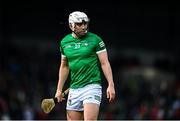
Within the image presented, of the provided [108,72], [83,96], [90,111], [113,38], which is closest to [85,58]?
[108,72]

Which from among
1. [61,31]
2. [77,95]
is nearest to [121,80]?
[61,31]

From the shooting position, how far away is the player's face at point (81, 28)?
33.1ft

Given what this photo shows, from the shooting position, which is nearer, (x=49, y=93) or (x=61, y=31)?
(x=49, y=93)

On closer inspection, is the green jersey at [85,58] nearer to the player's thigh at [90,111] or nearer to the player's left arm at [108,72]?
the player's left arm at [108,72]

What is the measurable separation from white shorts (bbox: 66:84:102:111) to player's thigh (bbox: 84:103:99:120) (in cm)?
5

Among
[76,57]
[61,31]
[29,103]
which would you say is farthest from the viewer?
[61,31]

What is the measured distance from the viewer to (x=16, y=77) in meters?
18.2

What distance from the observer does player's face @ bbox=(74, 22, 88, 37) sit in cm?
1009

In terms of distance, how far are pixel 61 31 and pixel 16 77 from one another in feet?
5.41

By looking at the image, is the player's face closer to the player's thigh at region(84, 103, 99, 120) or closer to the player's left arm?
the player's left arm

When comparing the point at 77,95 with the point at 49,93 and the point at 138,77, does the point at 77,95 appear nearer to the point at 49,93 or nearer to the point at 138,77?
the point at 49,93

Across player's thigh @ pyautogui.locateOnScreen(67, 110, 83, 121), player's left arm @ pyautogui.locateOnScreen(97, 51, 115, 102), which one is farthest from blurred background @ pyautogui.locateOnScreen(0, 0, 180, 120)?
player's left arm @ pyautogui.locateOnScreen(97, 51, 115, 102)

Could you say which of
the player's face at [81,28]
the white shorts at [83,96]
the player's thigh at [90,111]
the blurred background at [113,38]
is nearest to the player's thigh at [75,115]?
the white shorts at [83,96]

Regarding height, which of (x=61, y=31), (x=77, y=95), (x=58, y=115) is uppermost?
(x=77, y=95)
